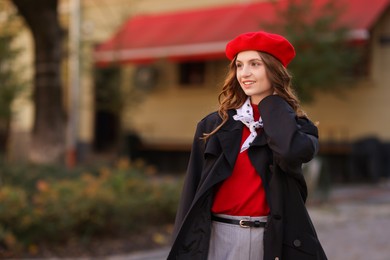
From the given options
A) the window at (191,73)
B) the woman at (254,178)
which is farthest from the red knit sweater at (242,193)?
the window at (191,73)

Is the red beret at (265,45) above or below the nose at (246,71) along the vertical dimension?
above

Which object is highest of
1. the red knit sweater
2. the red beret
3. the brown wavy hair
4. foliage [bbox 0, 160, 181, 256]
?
the red beret

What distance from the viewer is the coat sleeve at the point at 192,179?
2.99 m

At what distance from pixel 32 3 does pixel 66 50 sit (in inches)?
149

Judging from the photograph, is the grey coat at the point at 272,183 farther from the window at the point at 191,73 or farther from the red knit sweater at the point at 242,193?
the window at the point at 191,73

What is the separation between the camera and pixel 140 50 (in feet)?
52.5

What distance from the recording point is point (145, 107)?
18.0 m

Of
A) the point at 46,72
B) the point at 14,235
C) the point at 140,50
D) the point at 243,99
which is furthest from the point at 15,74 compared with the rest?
the point at 243,99

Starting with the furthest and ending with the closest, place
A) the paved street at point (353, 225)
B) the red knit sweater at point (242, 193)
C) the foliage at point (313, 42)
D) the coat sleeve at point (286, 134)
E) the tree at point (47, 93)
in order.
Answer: the foliage at point (313, 42) → the tree at point (47, 93) → the paved street at point (353, 225) → the red knit sweater at point (242, 193) → the coat sleeve at point (286, 134)

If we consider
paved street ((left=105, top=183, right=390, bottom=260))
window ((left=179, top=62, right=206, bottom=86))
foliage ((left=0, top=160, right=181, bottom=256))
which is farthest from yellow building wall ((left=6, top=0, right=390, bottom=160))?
foliage ((left=0, top=160, right=181, bottom=256))

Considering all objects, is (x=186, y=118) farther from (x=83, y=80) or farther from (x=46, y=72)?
(x=46, y=72)

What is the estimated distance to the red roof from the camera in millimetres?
13469

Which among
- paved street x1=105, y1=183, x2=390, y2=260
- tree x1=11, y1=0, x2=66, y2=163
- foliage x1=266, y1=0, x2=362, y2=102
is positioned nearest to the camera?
paved street x1=105, y1=183, x2=390, y2=260

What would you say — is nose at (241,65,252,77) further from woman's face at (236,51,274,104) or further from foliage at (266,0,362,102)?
foliage at (266,0,362,102)
